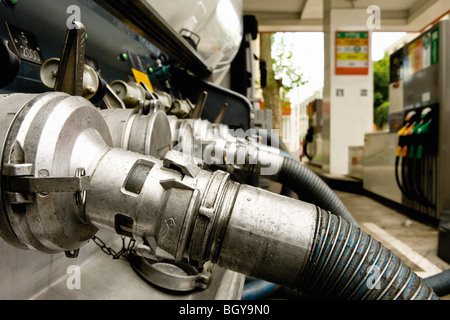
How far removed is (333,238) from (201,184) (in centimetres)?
24

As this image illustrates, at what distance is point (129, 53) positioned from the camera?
1205 millimetres

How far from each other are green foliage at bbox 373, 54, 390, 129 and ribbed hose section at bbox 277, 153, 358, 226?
49.4 feet

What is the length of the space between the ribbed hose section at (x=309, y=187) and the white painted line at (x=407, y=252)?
0.67m

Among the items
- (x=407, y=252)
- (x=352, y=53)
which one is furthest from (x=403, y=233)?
(x=352, y=53)

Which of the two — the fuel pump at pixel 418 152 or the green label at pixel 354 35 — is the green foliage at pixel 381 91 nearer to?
the green label at pixel 354 35

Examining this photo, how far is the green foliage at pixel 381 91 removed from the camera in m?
14.2

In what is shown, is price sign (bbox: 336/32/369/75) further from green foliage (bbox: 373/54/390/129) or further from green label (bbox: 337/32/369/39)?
green foliage (bbox: 373/54/390/129)

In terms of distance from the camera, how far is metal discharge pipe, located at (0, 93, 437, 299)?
1.40ft

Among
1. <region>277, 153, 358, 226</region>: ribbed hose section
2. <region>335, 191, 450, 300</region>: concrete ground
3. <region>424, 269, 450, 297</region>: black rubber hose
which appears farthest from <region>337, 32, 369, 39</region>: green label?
<region>424, 269, 450, 297</region>: black rubber hose

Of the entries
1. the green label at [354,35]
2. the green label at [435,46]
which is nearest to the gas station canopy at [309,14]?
the green label at [354,35]

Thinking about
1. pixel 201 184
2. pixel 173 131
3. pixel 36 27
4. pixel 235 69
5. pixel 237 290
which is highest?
pixel 235 69
